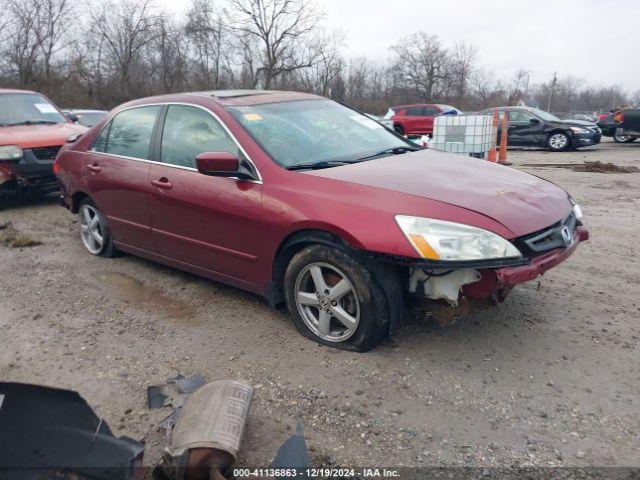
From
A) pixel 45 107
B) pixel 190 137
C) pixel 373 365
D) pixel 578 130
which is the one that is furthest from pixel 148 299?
pixel 578 130

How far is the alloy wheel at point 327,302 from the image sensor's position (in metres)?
3.23

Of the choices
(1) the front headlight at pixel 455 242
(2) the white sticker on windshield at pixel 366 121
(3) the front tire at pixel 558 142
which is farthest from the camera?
(3) the front tire at pixel 558 142

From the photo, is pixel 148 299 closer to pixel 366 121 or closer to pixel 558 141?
pixel 366 121

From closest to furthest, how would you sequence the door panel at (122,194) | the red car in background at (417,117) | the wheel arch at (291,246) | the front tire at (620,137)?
the wheel arch at (291,246)
the door panel at (122,194)
the front tire at (620,137)
the red car in background at (417,117)

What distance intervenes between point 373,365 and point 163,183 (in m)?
2.19

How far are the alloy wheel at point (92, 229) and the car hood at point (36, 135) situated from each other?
2.63m

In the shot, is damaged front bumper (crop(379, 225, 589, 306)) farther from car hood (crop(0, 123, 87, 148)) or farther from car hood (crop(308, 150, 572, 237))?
car hood (crop(0, 123, 87, 148))

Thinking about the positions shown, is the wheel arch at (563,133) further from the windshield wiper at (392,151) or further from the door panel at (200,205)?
the door panel at (200,205)

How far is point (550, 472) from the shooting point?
230cm

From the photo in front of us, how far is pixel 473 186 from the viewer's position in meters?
3.33

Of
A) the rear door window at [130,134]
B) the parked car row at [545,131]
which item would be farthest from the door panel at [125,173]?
the parked car row at [545,131]

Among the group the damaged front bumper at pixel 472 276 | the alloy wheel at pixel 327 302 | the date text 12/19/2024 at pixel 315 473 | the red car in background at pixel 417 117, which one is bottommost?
the date text 12/19/2024 at pixel 315 473

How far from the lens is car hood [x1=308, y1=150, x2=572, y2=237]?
3.05 m

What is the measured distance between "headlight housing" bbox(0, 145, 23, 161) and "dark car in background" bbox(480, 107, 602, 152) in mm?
12783
